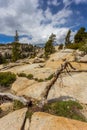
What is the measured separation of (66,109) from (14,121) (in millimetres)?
4533

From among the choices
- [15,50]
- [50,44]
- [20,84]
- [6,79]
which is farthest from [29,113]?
[15,50]

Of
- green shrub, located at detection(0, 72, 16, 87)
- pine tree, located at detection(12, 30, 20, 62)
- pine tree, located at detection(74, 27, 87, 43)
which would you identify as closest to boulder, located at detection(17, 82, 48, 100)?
green shrub, located at detection(0, 72, 16, 87)

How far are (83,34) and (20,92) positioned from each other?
4957 centimetres

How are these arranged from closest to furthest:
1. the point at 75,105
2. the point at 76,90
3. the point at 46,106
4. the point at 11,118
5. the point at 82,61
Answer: the point at 11,118, the point at 46,106, the point at 75,105, the point at 76,90, the point at 82,61

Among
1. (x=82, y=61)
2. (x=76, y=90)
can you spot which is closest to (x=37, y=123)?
(x=76, y=90)

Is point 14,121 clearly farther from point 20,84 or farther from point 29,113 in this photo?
point 20,84

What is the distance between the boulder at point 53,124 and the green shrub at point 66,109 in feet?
7.84

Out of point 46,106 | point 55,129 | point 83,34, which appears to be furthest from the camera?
point 83,34

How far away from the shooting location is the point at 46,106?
46.2 ft

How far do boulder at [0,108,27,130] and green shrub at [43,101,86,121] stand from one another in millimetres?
2283

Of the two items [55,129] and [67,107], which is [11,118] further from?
[67,107]

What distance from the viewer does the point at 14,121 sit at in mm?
11328

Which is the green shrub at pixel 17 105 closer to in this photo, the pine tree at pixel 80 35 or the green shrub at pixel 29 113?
the green shrub at pixel 29 113

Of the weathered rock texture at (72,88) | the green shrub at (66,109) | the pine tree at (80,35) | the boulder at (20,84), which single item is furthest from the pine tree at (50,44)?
the green shrub at (66,109)
